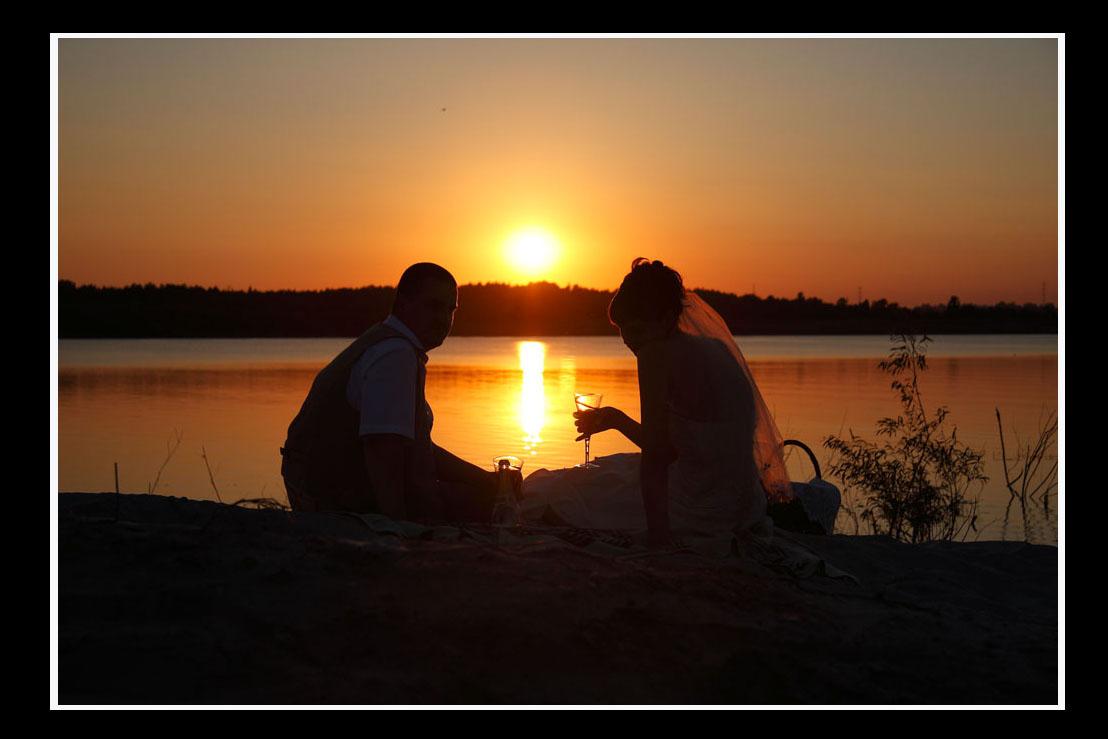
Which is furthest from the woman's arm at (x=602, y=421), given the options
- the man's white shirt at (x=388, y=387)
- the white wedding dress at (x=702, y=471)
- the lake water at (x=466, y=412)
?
the lake water at (x=466, y=412)

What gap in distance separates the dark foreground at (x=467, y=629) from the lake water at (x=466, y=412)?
660cm

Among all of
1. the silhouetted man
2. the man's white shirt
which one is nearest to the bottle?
the silhouetted man

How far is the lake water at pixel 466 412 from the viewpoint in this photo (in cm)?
Answer: 1361

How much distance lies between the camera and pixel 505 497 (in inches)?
236

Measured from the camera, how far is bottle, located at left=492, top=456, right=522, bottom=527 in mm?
5902

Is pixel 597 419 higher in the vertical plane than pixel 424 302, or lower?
lower

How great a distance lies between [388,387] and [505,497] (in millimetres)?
1255

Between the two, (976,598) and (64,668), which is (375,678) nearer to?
(64,668)

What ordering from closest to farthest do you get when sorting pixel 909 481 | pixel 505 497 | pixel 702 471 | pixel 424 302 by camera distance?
pixel 424 302 < pixel 702 471 < pixel 505 497 < pixel 909 481

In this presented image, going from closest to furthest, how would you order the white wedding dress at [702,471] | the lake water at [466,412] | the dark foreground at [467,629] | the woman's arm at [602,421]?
the dark foreground at [467,629], the woman's arm at [602,421], the white wedding dress at [702,471], the lake water at [466,412]

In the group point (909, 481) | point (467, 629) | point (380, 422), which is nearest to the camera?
point (467, 629)

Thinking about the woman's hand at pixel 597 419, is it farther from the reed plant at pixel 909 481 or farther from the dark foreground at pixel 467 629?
the reed plant at pixel 909 481

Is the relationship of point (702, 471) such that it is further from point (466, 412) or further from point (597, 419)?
point (466, 412)

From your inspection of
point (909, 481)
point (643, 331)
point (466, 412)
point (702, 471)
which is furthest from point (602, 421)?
point (466, 412)
